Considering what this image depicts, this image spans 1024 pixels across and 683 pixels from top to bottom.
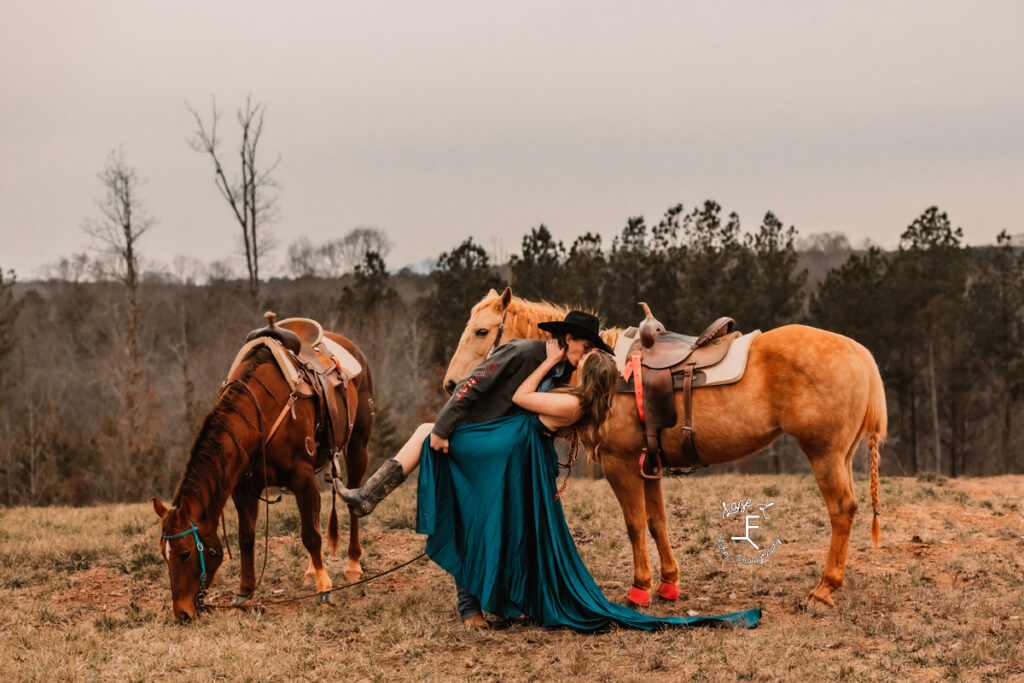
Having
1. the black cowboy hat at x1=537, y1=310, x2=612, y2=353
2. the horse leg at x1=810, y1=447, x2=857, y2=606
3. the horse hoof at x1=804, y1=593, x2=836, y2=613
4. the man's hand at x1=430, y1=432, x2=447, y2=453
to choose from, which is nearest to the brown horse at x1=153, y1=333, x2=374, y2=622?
the man's hand at x1=430, y1=432, x2=447, y2=453

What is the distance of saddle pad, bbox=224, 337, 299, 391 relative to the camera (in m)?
6.34

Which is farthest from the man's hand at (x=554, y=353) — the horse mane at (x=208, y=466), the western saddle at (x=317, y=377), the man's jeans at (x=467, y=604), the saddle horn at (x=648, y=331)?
the horse mane at (x=208, y=466)

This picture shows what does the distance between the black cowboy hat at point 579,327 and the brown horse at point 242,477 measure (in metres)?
2.25

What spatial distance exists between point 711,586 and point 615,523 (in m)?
1.94

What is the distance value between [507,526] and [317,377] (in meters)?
2.22

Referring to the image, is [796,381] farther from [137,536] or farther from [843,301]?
[843,301]

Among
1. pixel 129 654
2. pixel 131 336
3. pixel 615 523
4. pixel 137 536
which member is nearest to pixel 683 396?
pixel 615 523

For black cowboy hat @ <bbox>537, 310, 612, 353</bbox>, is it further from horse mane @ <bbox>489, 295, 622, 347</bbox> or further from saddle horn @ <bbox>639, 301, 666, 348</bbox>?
horse mane @ <bbox>489, 295, 622, 347</bbox>

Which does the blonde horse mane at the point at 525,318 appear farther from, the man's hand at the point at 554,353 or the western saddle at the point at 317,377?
the western saddle at the point at 317,377

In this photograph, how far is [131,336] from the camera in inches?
1142

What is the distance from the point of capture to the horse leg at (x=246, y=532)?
6273 millimetres

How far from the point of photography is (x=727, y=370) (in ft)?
18.6

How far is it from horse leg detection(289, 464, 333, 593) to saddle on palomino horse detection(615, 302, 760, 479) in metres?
2.51

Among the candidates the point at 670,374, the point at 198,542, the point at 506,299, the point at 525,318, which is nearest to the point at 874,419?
the point at 670,374
